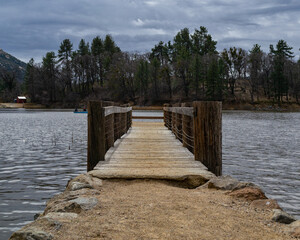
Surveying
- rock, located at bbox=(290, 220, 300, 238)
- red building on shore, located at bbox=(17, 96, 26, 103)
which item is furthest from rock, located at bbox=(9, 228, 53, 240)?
red building on shore, located at bbox=(17, 96, 26, 103)

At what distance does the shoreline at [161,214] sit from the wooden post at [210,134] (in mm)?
1203

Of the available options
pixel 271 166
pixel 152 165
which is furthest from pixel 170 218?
pixel 271 166

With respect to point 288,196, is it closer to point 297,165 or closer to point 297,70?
point 297,165

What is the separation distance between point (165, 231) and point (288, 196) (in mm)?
5764

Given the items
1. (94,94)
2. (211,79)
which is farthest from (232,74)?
(94,94)

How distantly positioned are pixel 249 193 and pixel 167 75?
84331 millimetres

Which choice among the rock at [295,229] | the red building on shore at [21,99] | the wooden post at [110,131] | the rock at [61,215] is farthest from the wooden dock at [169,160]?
the red building on shore at [21,99]

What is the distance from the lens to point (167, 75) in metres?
88.4

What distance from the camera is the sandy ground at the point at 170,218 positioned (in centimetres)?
363

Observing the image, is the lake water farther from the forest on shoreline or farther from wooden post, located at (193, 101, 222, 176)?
the forest on shoreline

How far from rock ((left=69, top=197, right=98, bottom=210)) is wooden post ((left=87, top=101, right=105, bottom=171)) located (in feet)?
8.53

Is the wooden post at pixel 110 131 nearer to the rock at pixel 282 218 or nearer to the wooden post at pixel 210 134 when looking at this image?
the wooden post at pixel 210 134

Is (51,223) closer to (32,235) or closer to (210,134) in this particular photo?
(32,235)

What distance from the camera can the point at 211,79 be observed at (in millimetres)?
77000
